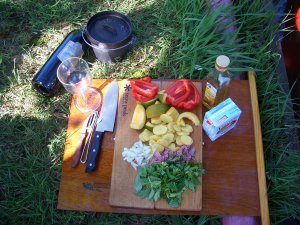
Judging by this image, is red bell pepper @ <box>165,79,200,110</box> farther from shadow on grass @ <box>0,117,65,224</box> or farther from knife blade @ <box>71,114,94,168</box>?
shadow on grass @ <box>0,117,65,224</box>

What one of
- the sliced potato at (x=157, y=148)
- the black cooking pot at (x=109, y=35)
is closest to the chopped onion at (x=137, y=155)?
the sliced potato at (x=157, y=148)

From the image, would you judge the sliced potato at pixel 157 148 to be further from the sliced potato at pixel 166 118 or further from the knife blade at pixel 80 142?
the knife blade at pixel 80 142

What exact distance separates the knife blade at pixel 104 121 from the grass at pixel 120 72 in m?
0.27

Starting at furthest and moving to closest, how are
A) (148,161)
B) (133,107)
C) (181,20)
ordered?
(181,20), (133,107), (148,161)

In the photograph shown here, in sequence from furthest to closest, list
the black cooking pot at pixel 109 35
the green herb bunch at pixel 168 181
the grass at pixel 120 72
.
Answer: the black cooking pot at pixel 109 35 → the grass at pixel 120 72 → the green herb bunch at pixel 168 181

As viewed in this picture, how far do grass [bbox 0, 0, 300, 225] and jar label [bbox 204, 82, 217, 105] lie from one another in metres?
0.29

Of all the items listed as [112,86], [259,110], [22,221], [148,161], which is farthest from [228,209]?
[22,221]

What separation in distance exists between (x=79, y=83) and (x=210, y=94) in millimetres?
663

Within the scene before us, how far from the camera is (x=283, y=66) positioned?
Answer: 1.89 metres

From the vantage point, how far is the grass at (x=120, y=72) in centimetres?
145

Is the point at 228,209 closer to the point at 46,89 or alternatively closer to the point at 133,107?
the point at 133,107

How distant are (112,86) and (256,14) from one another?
3.16ft

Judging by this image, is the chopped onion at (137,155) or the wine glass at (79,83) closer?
the chopped onion at (137,155)

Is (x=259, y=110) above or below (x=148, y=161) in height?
above
